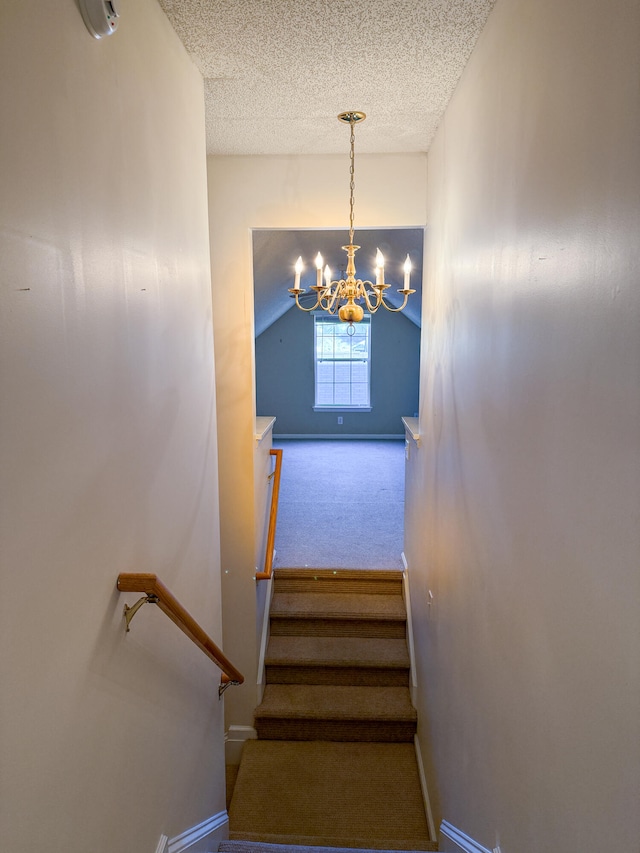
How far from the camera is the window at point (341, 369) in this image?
9.42m

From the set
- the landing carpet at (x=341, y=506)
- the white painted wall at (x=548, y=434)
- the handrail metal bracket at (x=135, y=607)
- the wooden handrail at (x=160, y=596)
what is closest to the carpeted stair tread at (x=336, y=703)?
the landing carpet at (x=341, y=506)

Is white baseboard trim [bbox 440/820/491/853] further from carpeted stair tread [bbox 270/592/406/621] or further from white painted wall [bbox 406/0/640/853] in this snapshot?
carpeted stair tread [bbox 270/592/406/621]

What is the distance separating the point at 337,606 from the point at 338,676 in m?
0.52

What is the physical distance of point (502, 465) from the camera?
1.63 metres

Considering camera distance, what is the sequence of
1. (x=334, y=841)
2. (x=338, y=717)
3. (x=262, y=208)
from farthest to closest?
1. (x=338, y=717)
2. (x=262, y=208)
3. (x=334, y=841)

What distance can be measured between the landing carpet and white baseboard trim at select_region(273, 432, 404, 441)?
0.97 feet

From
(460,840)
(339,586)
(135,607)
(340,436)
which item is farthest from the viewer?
(340,436)

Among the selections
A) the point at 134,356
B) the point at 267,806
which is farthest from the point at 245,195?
the point at 267,806

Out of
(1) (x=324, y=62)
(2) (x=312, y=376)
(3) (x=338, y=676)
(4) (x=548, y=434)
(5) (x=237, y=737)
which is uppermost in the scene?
(1) (x=324, y=62)

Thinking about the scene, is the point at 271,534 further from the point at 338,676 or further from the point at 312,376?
the point at 312,376

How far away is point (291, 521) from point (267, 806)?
2780 millimetres

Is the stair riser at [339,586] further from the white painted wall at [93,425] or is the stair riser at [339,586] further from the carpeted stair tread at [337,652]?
the white painted wall at [93,425]

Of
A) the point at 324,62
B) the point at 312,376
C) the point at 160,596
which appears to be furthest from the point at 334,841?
the point at 312,376

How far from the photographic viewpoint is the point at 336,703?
3.95m
